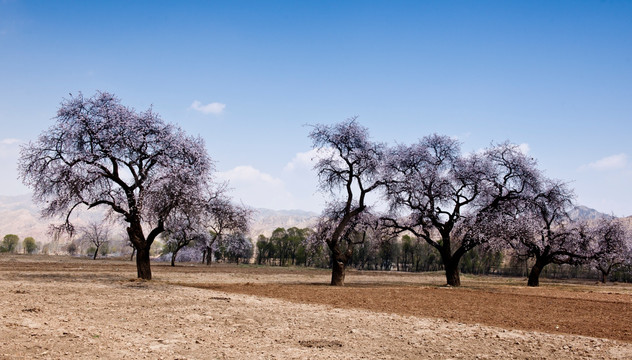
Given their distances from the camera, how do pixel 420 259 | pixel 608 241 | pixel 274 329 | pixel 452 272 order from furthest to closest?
pixel 420 259
pixel 608 241
pixel 452 272
pixel 274 329

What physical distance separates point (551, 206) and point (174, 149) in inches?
1385

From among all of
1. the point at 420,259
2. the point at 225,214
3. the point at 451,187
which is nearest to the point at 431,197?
the point at 451,187

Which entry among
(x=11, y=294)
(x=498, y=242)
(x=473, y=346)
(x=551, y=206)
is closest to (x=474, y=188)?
(x=498, y=242)

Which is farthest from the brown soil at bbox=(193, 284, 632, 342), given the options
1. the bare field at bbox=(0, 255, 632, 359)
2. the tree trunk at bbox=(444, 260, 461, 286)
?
the tree trunk at bbox=(444, 260, 461, 286)

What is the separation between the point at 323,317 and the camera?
14102 millimetres

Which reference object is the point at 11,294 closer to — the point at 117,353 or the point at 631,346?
the point at 117,353

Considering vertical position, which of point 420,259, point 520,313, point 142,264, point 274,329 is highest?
point 142,264

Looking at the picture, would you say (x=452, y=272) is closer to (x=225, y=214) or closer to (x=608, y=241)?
(x=225, y=214)

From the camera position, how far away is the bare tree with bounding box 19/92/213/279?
23344 millimetres

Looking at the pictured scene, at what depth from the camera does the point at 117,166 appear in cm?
2516

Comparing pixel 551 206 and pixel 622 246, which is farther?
pixel 622 246

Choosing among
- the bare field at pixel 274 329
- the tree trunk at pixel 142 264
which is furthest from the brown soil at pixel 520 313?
the tree trunk at pixel 142 264

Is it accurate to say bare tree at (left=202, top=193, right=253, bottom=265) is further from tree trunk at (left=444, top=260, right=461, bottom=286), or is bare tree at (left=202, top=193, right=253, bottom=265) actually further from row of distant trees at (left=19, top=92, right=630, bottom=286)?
tree trunk at (left=444, top=260, right=461, bottom=286)

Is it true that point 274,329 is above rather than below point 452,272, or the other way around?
above
